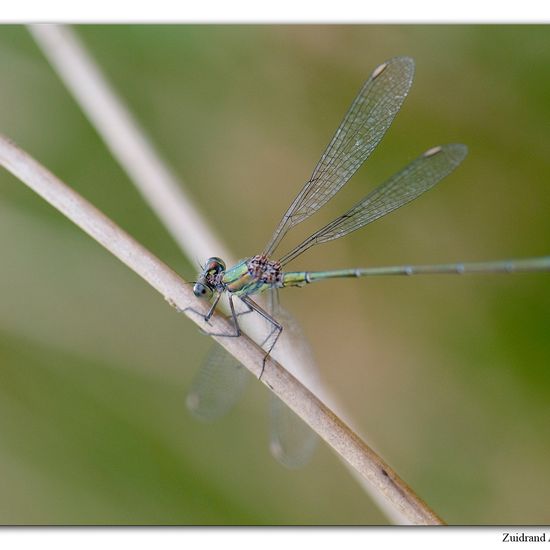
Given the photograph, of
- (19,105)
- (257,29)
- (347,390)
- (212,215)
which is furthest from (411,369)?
(19,105)

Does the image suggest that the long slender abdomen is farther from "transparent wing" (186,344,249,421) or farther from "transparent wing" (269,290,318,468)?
"transparent wing" (186,344,249,421)

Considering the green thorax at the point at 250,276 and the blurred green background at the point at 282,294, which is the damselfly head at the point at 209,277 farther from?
the blurred green background at the point at 282,294

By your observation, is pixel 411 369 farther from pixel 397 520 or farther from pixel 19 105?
pixel 19 105

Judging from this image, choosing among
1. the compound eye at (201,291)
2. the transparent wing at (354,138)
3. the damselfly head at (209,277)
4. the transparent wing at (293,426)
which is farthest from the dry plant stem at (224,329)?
the transparent wing at (354,138)

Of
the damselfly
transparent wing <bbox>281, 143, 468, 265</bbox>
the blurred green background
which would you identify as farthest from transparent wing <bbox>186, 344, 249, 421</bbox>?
the blurred green background

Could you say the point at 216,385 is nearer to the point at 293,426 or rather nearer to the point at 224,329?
the point at 293,426

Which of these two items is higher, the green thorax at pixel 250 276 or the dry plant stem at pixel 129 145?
the dry plant stem at pixel 129 145

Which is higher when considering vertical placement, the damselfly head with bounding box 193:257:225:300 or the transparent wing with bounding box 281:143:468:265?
the transparent wing with bounding box 281:143:468:265

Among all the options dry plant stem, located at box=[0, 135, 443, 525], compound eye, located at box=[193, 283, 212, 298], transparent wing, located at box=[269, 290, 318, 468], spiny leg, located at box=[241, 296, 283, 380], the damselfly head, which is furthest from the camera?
transparent wing, located at box=[269, 290, 318, 468]
